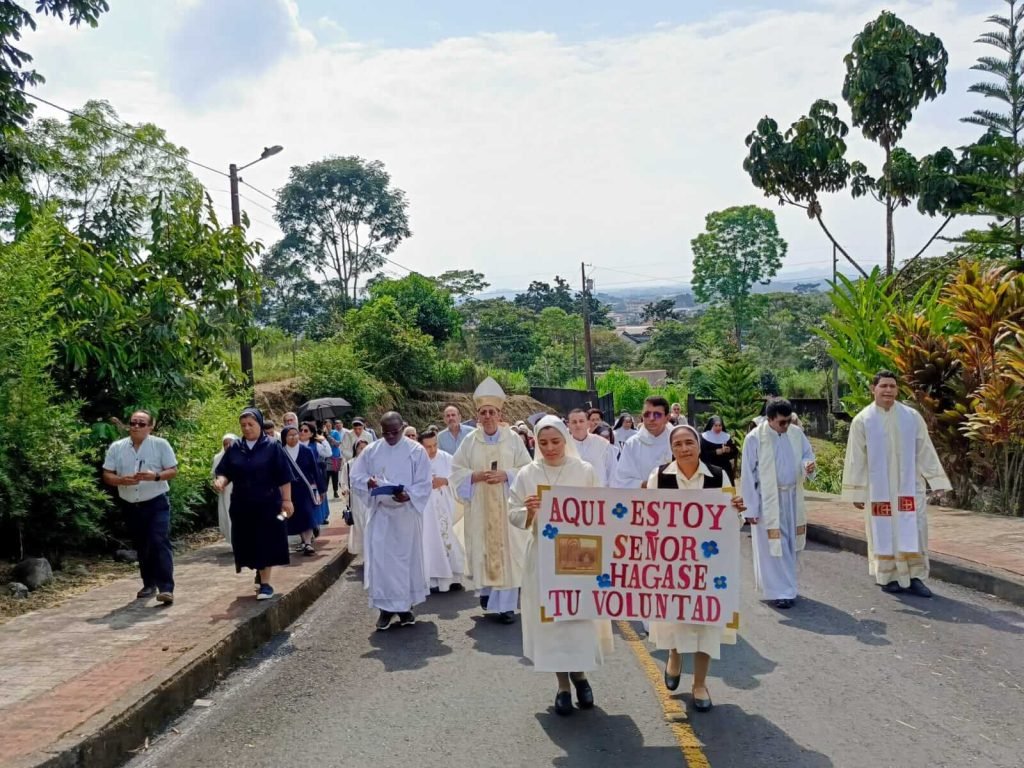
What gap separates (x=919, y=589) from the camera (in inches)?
412

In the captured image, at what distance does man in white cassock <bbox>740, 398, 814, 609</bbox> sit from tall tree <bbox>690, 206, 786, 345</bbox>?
234 feet

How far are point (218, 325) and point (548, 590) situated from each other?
11.1 m

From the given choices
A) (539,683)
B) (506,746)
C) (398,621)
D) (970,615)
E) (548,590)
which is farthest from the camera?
(398,621)

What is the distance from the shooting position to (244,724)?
6812 mm

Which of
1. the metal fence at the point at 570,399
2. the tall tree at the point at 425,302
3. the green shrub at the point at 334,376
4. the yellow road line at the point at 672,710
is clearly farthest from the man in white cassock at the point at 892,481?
the tall tree at the point at 425,302

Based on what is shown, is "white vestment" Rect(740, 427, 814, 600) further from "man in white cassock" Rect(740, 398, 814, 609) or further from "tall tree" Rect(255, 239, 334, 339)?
"tall tree" Rect(255, 239, 334, 339)

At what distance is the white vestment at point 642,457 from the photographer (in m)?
10.1

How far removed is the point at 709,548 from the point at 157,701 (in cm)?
359

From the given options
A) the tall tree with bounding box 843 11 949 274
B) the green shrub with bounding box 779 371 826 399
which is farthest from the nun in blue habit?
the green shrub with bounding box 779 371 826 399

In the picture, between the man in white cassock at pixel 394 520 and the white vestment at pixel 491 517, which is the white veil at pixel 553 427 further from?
the man in white cassock at pixel 394 520

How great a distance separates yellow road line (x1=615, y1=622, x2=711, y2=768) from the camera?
5708 mm

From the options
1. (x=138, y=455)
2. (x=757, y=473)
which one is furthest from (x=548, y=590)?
(x=138, y=455)

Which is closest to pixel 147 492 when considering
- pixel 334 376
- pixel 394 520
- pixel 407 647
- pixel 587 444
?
Result: pixel 394 520

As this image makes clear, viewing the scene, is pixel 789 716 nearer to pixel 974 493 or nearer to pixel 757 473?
pixel 757 473
